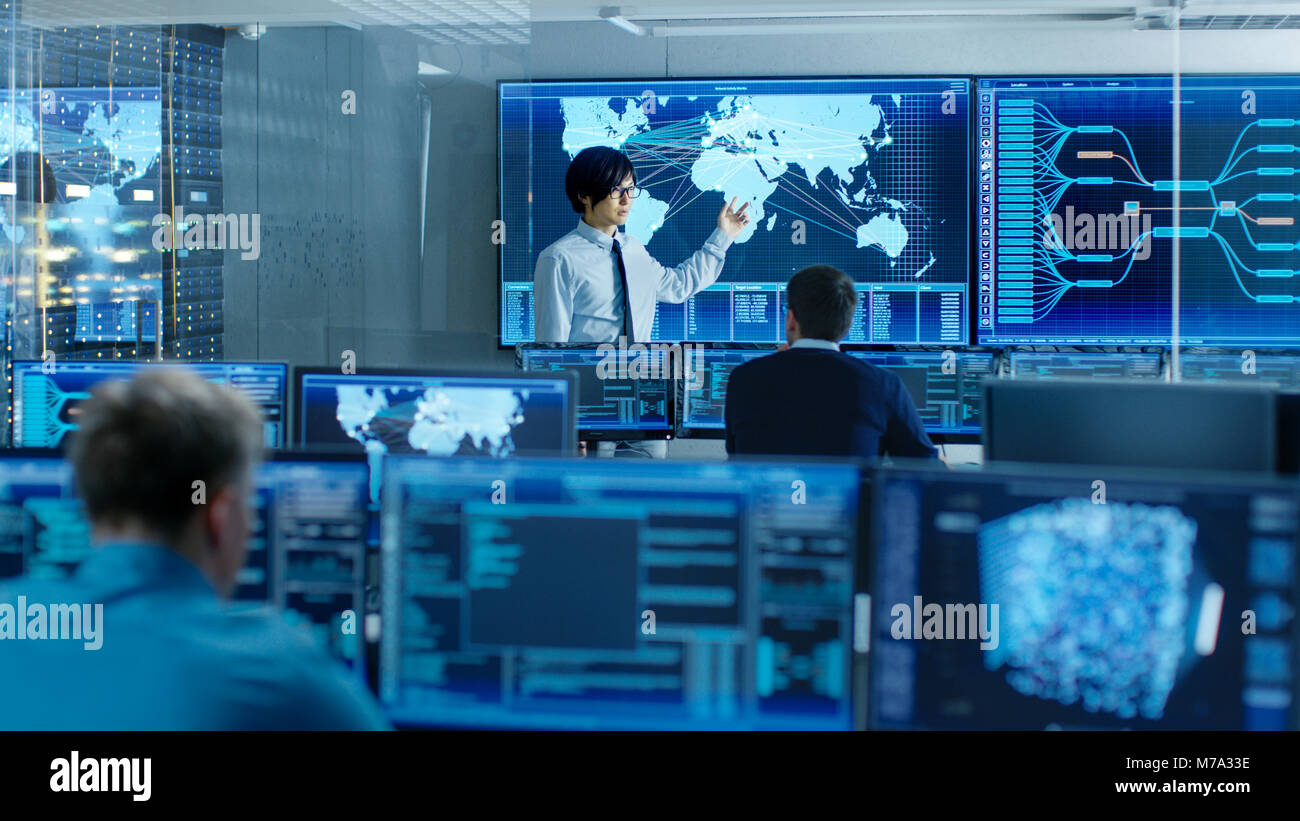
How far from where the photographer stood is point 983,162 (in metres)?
5.12

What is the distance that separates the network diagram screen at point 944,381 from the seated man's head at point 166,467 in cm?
294

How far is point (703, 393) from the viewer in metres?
3.95

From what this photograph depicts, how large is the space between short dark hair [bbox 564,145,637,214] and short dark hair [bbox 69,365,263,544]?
3.67 meters

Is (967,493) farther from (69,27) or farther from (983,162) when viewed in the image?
(983,162)

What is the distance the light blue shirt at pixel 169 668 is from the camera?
967 mm

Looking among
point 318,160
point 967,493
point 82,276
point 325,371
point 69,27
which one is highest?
point 69,27

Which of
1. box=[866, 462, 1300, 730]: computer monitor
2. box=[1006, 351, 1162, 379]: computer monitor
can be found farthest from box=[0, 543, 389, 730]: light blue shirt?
box=[1006, 351, 1162, 379]: computer monitor

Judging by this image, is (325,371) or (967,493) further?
(325,371)

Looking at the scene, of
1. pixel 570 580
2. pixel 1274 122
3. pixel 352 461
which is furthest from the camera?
pixel 1274 122

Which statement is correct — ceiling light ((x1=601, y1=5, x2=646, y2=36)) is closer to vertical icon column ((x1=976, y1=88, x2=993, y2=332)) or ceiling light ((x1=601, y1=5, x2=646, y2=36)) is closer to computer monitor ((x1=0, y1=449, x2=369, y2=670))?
vertical icon column ((x1=976, y1=88, x2=993, y2=332))

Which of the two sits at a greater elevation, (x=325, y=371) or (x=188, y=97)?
(x=188, y=97)

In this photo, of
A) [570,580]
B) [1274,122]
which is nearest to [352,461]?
[570,580]

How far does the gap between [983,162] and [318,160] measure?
2.87 m

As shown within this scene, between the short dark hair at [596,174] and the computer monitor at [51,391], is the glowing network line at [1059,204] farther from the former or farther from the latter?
the computer monitor at [51,391]
